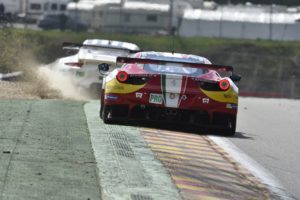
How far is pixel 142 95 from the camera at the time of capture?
12781 millimetres

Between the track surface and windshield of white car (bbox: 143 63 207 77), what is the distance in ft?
3.92

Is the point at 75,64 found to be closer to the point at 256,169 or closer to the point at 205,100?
the point at 205,100

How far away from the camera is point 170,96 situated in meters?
12.8

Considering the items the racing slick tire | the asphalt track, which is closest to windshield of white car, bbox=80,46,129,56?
the asphalt track

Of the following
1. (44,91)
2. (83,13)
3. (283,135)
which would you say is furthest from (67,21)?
(283,135)

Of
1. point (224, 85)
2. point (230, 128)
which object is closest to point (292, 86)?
point (230, 128)

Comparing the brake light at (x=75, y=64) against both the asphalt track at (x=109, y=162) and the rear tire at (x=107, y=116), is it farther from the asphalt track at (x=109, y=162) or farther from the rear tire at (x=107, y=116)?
the rear tire at (x=107, y=116)

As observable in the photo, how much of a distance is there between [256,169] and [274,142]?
3.59 meters

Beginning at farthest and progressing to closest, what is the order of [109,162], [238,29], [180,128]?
[238,29]
[180,128]
[109,162]

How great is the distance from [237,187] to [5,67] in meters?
19.0

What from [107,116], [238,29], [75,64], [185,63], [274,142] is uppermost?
[185,63]

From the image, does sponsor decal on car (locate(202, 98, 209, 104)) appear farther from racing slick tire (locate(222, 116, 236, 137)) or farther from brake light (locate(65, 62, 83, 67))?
brake light (locate(65, 62, 83, 67))

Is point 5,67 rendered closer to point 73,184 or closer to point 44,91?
point 44,91

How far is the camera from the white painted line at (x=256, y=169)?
8.44m
